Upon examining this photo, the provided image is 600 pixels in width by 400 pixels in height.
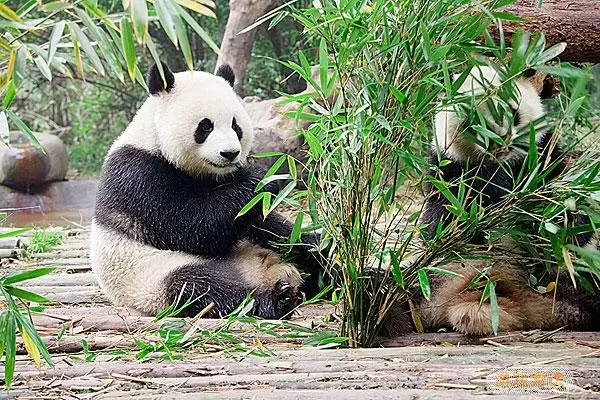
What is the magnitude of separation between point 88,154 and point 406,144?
9.61 meters

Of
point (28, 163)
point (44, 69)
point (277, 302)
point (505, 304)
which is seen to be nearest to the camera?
point (44, 69)

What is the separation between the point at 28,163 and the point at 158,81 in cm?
687

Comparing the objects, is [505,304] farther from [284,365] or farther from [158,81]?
[158,81]

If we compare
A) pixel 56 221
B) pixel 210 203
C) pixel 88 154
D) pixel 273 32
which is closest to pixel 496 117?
pixel 210 203

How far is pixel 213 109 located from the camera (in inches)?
134

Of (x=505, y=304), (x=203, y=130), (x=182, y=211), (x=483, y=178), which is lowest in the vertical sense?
(x=505, y=304)

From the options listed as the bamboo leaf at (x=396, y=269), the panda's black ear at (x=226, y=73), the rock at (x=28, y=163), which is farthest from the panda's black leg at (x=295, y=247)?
the rock at (x=28, y=163)

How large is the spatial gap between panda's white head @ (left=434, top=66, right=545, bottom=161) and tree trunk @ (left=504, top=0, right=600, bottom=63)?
19cm

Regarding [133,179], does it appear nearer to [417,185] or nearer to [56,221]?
[417,185]

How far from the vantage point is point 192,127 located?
338 cm

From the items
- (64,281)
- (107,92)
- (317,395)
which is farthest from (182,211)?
(107,92)

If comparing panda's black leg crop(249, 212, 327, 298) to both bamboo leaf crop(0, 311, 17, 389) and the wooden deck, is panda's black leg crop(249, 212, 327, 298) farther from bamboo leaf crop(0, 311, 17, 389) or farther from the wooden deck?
bamboo leaf crop(0, 311, 17, 389)

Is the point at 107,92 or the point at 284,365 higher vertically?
the point at 107,92

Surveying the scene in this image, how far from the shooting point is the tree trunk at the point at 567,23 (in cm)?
296
